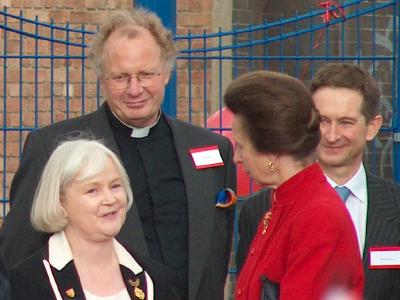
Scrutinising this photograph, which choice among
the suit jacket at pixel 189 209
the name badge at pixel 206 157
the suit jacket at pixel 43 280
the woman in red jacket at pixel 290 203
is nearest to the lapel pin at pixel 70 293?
the suit jacket at pixel 43 280

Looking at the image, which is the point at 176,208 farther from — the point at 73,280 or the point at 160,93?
the point at 73,280

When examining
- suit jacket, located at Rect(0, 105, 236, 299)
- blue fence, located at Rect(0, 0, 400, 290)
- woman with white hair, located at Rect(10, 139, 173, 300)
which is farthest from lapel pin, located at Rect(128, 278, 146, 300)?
blue fence, located at Rect(0, 0, 400, 290)

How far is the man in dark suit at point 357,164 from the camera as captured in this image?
4211 millimetres

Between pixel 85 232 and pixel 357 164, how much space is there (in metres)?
1.02

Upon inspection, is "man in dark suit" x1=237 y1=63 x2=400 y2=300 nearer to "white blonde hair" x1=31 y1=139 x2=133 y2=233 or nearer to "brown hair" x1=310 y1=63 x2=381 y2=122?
"brown hair" x1=310 y1=63 x2=381 y2=122

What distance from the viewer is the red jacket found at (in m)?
3.26

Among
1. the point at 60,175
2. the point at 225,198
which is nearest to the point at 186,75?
the point at 225,198

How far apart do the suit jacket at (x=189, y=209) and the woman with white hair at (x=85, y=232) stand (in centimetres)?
29

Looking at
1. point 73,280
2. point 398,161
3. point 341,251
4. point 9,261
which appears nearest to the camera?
point 341,251

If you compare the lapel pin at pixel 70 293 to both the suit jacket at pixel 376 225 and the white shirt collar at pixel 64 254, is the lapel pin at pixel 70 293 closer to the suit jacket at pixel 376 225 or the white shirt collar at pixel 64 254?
the white shirt collar at pixel 64 254

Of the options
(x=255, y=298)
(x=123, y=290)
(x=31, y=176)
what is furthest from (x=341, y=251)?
(x=31, y=176)

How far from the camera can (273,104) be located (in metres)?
3.44

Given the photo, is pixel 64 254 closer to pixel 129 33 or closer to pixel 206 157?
pixel 206 157

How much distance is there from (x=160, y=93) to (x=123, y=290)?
86cm
